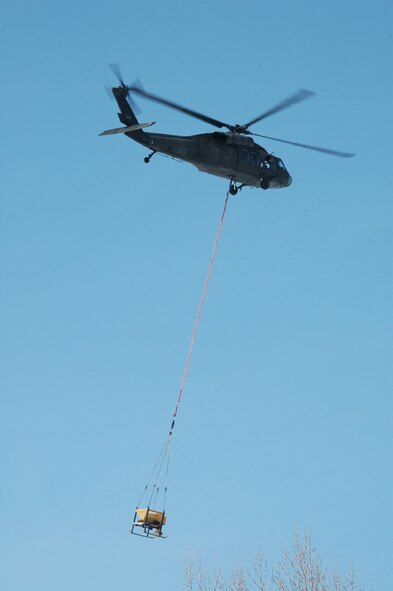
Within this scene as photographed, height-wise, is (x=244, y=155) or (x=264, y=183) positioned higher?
(x=244, y=155)

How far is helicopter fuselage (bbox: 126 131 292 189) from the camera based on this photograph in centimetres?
3334

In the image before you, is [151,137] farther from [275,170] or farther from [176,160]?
[275,170]

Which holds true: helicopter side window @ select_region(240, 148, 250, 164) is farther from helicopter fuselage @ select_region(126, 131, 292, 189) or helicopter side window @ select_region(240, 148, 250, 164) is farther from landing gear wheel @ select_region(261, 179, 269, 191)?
landing gear wheel @ select_region(261, 179, 269, 191)

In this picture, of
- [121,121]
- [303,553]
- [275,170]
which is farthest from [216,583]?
[121,121]

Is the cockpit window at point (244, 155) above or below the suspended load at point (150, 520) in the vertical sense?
above

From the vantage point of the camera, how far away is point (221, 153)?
34406 mm

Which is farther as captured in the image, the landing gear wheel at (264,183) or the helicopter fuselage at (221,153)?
the landing gear wheel at (264,183)

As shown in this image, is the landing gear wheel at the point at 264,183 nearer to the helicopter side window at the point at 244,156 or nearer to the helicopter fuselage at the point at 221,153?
the helicopter fuselage at the point at 221,153

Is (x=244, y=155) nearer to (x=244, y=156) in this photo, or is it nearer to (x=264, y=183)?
(x=244, y=156)

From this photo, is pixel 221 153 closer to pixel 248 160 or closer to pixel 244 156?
pixel 244 156

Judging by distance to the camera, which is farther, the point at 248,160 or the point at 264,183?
the point at 264,183

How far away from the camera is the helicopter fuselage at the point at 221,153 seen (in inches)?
1313

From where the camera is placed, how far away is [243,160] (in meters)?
35.1

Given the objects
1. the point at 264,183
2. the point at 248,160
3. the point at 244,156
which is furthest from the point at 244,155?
the point at 264,183
